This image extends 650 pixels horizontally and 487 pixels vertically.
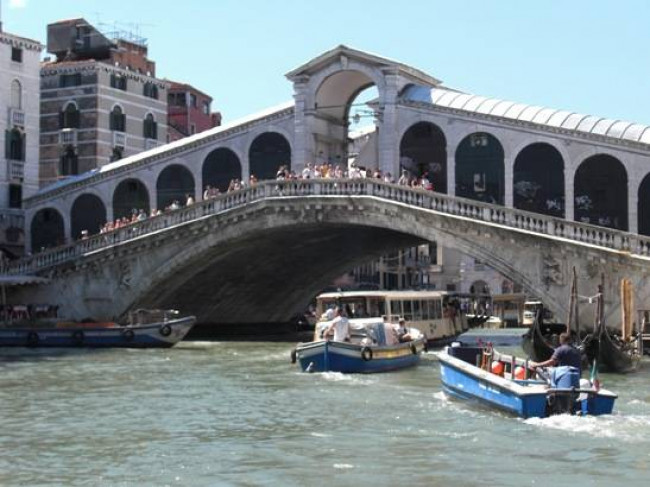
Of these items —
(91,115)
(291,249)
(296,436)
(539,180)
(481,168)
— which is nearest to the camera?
(296,436)

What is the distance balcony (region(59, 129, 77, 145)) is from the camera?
4359 centimetres

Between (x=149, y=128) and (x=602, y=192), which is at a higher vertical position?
(x=149, y=128)

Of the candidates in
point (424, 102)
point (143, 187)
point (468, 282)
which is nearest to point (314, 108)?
point (424, 102)

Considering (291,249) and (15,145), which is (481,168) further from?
(15,145)

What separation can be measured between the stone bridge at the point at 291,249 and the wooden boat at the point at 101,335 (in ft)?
8.43

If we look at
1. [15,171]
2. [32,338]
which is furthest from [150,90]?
[32,338]

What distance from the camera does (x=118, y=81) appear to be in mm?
44469

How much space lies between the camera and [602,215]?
3083 centimetres

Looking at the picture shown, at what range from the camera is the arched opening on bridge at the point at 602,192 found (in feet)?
99.6

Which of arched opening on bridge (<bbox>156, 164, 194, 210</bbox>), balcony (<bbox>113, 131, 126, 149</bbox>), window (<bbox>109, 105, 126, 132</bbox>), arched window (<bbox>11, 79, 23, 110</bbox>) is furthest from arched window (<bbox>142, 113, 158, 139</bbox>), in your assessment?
arched opening on bridge (<bbox>156, 164, 194, 210</bbox>)

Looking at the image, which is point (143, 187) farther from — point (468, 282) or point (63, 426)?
point (468, 282)

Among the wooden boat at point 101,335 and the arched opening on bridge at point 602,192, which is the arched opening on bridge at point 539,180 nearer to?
the arched opening on bridge at point 602,192

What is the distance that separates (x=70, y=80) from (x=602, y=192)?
21193 mm

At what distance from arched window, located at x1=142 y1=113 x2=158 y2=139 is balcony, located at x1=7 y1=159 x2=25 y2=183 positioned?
688 cm
